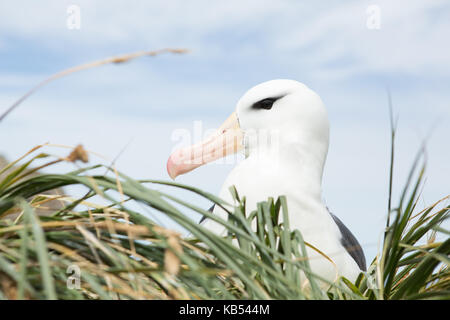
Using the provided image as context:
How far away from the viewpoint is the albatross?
188cm

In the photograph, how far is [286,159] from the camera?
2.02 metres

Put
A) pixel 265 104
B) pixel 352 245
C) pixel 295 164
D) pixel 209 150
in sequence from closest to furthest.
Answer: pixel 295 164 < pixel 352 245 < pixel 265 104 < pixel 209 150

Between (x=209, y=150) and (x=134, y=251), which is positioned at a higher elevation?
(x=209, y=150)

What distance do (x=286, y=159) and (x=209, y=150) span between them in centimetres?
49

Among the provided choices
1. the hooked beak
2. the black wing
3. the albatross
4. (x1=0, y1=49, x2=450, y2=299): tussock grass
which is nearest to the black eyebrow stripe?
the albatross

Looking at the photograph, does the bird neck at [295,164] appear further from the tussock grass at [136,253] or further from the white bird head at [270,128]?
the tussock grass at [136,253]

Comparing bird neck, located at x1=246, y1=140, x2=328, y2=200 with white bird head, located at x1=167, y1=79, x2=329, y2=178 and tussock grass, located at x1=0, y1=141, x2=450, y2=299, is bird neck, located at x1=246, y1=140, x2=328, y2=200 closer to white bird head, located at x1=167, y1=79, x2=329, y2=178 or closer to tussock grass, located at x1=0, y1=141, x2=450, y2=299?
white bird head, located at x1=167, y1=79, x2=329, y2=178

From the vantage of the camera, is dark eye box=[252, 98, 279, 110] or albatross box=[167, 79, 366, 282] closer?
albatross box=[167, 79, 366, 282]

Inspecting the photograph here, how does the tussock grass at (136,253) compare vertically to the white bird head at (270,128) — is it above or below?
below

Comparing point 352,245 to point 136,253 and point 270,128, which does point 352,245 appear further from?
point 136,253

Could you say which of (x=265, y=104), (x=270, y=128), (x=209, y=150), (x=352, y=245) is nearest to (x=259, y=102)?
(x=265, y=104)

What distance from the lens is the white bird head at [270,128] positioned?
6.86ft

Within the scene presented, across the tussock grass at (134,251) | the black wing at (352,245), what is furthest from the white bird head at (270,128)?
the tussock grass at (134,251)
